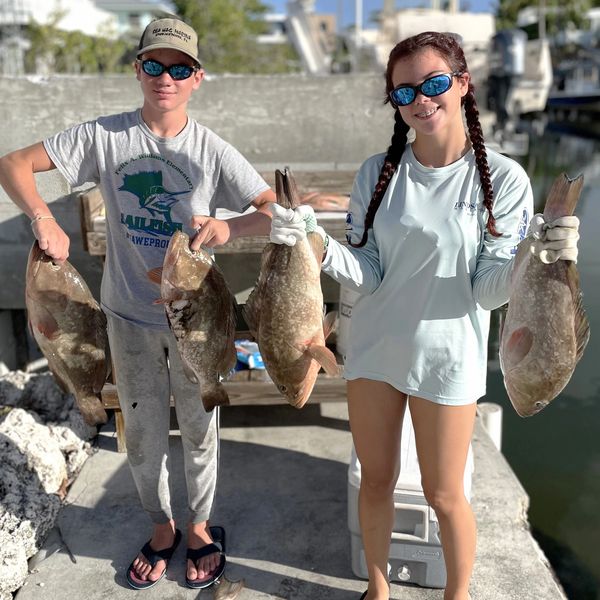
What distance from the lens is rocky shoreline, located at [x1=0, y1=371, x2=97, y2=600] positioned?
3.57 m

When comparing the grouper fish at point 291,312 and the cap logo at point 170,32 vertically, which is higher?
the cap logo at point 170,32

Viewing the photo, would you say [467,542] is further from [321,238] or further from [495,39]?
[495,39]

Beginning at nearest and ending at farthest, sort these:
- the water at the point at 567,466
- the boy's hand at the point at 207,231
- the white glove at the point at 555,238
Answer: the white glove at the point at 555,238, the boy's hand at the point at 207,231, the water at the point at 567,466

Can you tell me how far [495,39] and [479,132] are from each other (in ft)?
92.2

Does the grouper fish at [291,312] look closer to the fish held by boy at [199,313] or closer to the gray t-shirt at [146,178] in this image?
the fish held by boy at [199,313]

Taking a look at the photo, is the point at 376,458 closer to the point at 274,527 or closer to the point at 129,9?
the point at 274,527

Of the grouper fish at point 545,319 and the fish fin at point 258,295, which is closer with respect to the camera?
the grouper fish at point 545,319

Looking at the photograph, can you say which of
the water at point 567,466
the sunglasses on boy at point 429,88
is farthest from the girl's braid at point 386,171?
the water at point 567,466

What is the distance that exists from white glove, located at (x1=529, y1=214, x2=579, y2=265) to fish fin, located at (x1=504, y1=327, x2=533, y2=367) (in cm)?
27

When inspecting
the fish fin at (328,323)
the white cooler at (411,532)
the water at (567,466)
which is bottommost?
the water at (567,466)

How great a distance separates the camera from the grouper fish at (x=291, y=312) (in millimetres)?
2475

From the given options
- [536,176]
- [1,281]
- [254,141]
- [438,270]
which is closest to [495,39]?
[536,176]

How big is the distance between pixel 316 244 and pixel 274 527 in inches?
88.2

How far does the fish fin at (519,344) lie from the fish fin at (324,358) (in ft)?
2.19
